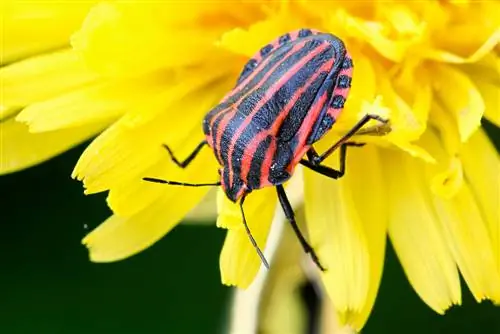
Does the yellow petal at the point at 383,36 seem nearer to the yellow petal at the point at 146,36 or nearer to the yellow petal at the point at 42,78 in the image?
the yellow petal at the point at 146,36

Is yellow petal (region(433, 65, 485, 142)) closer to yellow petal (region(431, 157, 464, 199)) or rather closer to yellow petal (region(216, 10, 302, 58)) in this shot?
yellow petal (region(431, 157, 464, 199))

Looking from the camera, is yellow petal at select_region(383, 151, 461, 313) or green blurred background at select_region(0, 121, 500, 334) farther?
green blurred background at select_region(0, 121, 500, 334)

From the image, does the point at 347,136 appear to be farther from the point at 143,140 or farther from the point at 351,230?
the point at 143,140

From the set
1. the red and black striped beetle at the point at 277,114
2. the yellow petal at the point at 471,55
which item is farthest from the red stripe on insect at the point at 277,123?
the yellow petal at the point at 471,55

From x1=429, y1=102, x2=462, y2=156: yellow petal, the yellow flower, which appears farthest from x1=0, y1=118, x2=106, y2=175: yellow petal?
x1=429, y1=102, x2=462, y2=156: yellow petal

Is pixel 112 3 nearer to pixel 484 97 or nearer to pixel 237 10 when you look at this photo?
pixel 237 10
